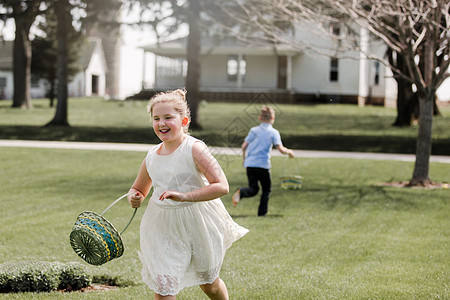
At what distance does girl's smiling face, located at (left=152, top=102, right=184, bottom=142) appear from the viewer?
371 cm

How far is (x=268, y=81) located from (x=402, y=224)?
106 feet

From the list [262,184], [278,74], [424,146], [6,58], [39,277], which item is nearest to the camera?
[39,277]

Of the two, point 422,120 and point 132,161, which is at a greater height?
point 422,120

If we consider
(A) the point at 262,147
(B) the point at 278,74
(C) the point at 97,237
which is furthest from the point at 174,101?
(B) the point at 278,74

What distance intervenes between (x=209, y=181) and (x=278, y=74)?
37.1m

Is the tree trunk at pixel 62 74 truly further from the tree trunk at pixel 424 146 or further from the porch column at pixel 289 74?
the porch column at pixel 289 74

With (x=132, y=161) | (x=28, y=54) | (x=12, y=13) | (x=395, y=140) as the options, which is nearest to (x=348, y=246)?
(x=132, y=161)

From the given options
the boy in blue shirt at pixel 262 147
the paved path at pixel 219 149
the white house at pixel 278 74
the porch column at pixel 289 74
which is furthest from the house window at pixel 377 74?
the boy in blue shirt at pixel 262 147

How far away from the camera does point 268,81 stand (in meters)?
40.1

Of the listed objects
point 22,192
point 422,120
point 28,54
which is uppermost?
point 28,54

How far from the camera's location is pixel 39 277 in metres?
5.05

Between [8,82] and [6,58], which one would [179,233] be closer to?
[8,82]

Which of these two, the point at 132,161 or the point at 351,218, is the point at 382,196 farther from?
the point at 132,161

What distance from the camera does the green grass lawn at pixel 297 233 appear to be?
5.21 m
